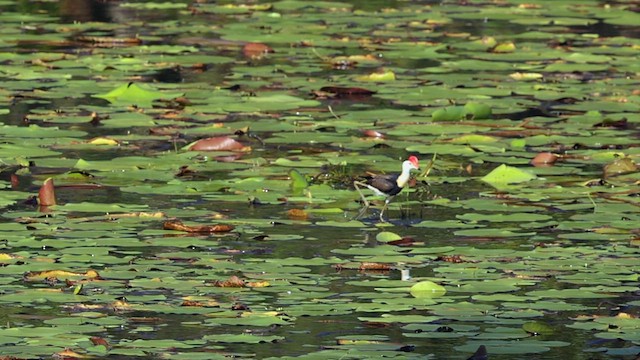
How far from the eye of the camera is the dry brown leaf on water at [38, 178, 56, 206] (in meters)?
7.76

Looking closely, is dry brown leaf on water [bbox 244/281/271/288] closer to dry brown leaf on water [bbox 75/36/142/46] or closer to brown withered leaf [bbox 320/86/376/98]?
brown withered leaf [bbox 320/86/376/98]

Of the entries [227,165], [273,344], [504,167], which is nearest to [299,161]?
[227,165]

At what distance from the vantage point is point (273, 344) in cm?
574

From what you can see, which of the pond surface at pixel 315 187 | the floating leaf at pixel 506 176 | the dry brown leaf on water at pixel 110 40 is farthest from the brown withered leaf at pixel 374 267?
the dry brown leaf on water at pixel 110 40

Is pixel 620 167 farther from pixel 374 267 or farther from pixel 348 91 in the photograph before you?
pixel 348 91

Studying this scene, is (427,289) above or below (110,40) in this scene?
below

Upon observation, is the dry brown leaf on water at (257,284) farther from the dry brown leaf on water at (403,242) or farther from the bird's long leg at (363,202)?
the bird's long leg at (363,202)

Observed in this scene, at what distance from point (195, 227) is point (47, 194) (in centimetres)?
79

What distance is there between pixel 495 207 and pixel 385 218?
0.49 m

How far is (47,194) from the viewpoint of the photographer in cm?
777

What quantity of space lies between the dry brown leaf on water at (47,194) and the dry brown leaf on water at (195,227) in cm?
65

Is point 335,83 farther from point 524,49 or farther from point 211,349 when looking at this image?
point 211,349

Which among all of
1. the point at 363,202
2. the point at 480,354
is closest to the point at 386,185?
the point at 363,202

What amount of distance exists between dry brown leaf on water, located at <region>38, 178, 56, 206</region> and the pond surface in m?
0.08
